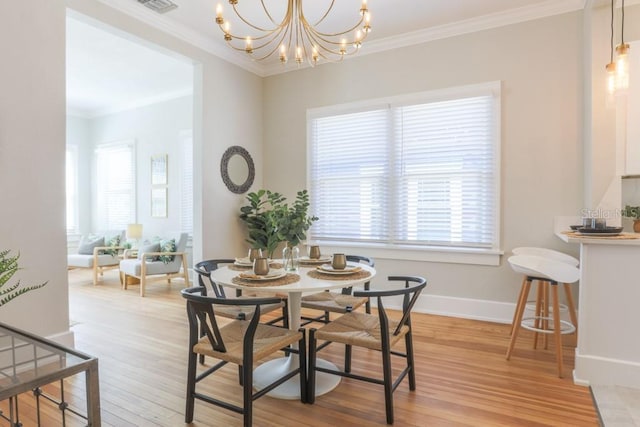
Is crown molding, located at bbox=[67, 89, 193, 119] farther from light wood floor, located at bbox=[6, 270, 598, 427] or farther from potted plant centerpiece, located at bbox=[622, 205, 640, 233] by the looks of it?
potted plant centerpiece, located at bbox=[622, 205, 640, 233]

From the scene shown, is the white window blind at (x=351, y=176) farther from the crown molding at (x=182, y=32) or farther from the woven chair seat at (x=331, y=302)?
the woven chair seat at (x=331, y=302)

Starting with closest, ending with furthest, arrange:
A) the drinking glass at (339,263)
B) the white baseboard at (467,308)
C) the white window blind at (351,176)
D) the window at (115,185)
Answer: the drinking glass at (339,263) < the white baseboard at (467,308) < the white window blind at (351,176) < the window at (115,185)

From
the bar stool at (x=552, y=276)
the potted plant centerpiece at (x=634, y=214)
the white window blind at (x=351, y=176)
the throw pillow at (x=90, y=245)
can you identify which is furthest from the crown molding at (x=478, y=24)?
the throw pillow at (x=90, y=245)

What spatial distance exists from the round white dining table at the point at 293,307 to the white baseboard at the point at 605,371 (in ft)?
4.86

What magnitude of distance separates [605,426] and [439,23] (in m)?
3.62

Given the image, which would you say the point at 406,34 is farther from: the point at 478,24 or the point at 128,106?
the point at 128,106

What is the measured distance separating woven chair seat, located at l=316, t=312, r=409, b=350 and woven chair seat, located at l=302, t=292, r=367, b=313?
26cm

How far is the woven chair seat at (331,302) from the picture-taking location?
2.77 m

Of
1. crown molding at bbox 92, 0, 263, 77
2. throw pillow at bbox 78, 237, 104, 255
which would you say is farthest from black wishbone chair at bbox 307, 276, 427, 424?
throw pillow at bbox 78, 237, 104, 255

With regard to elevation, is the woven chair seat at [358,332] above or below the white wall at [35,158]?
below

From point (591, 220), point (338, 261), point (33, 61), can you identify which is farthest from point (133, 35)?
point (591, 220)

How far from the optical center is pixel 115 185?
738 cm

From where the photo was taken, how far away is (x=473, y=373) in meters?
2.70

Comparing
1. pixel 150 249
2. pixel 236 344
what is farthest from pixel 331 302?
pixel 150 249
